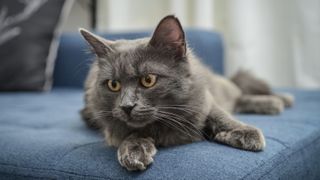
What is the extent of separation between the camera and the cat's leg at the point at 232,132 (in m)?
1.07

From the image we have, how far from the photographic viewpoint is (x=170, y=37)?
1.09 meters

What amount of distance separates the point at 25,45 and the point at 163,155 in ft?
4.68

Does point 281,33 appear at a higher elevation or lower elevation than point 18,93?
higher

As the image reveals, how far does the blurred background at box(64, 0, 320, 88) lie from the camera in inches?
87.7

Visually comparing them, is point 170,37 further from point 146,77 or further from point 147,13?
point 147,13

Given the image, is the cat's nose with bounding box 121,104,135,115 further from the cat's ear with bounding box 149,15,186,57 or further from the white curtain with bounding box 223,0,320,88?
the white curtain with bounding box 223,0,320,88

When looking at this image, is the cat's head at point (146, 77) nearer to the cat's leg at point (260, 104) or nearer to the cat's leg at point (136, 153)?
the cat's leg at point (136, 153)

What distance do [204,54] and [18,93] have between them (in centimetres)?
93

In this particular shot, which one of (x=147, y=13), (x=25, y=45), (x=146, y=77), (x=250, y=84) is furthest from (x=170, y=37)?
(x=147, y=13)

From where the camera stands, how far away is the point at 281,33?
91.9 inches

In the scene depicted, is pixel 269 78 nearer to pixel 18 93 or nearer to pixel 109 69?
pixel 18 93

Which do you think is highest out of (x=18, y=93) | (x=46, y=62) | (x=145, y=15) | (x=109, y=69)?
(x=109, y=69)

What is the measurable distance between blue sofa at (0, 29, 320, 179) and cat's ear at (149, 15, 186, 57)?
244 millimetres

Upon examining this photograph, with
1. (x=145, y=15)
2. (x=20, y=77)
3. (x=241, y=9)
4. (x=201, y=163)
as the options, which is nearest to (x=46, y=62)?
(x=20, y=77)
